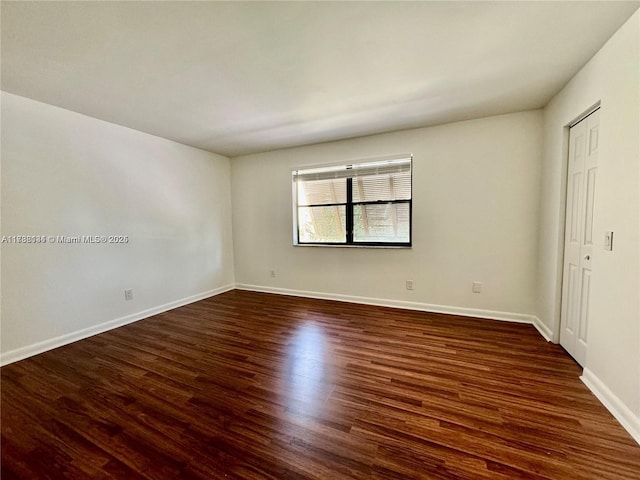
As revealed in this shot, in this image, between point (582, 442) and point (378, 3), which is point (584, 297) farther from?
point (378, 3)

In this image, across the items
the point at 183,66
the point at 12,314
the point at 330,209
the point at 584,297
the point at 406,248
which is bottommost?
the point at 12,314

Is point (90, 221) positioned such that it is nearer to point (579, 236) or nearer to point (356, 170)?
point (356, 170)

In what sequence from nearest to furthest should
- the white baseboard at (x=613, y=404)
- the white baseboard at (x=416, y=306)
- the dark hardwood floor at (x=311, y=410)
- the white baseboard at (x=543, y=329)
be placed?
the dark hardwood floor at (x=311, y=410)
the white baseboard at (x=613, y=404)
the white baseboard at (x=543, y=329)
the white baseboard at (x=416, y=306)

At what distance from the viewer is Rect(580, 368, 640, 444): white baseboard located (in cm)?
142

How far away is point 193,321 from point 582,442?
3516mm

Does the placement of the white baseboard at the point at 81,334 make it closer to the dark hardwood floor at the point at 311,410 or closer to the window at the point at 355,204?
the dark hardwood floor at the point at 311,410

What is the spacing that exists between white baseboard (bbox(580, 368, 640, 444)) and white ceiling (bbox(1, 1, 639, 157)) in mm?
2275

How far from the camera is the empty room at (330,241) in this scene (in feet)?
4.71

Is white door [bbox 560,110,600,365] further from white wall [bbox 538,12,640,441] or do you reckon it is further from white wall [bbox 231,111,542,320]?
white wall [bbox 231,111,542,320]

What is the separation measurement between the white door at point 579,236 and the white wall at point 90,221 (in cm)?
452

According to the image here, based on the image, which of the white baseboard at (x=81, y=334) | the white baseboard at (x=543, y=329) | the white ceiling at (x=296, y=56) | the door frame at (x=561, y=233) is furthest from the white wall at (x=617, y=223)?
the white baseboard at (x=81, y=334)

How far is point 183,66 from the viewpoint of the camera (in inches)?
76.1

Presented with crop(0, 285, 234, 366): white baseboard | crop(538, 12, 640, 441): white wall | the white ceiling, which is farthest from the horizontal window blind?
crop(0, 285, 234, 366): white baseboard

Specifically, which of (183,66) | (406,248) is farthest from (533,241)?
(183,66)
